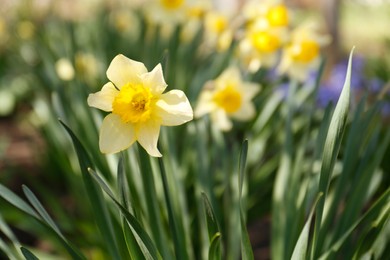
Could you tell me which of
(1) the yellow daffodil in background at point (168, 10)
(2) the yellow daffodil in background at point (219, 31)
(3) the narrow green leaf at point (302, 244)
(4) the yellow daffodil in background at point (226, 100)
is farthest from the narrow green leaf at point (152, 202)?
(1) the yellow daffodil in background at point (168, 10)

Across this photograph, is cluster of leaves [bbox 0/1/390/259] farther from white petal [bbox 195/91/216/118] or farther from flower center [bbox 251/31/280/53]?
flower center [bbox 251/31/280/53]

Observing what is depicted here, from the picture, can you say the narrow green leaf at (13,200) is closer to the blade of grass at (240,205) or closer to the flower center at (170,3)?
the blade of grass at (240,205)

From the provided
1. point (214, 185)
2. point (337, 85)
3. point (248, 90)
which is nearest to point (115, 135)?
point (214, 185)

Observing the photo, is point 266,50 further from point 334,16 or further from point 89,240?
point 334,16

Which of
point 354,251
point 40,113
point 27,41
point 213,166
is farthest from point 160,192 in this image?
point 27,41

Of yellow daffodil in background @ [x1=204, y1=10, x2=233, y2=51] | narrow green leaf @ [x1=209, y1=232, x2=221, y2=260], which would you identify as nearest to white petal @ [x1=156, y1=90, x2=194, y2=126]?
narrow green leaf @ [x1=209, y1=232, x2=221, y2=260]
